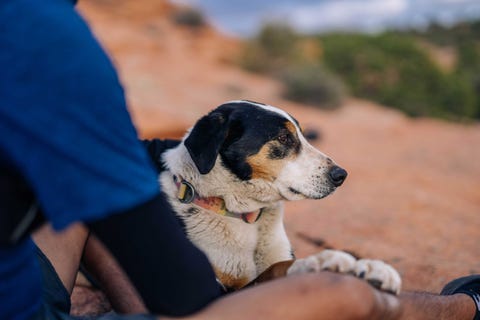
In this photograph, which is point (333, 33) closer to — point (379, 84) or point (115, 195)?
point (379, 84)

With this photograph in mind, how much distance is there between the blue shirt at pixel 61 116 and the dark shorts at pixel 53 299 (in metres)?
0.58

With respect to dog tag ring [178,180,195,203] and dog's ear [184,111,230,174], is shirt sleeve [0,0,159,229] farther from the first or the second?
dog tag ring [178,180,195,203]

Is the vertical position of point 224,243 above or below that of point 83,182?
below

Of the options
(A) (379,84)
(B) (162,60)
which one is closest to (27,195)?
(B) (162,60)

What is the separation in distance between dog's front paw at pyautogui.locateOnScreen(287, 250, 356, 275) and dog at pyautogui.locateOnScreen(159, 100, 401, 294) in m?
0.84

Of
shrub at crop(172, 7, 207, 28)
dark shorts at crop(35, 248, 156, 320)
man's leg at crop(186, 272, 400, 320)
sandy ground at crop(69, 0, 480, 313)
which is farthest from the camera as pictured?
shrub at crop(172, 7, 207, 28)

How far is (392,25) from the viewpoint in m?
46.7

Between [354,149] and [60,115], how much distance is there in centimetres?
958

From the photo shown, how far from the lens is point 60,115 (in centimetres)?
130

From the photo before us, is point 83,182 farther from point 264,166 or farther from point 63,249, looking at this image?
point 264,166

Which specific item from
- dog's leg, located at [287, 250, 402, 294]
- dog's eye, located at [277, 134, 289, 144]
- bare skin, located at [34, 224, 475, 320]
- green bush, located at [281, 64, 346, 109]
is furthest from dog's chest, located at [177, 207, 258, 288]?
green bush, located at [281, 64, 346, 109]

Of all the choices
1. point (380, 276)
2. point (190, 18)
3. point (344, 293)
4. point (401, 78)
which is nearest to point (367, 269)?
point (380, 276)

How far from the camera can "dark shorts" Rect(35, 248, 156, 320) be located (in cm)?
182

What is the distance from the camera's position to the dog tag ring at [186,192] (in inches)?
112
